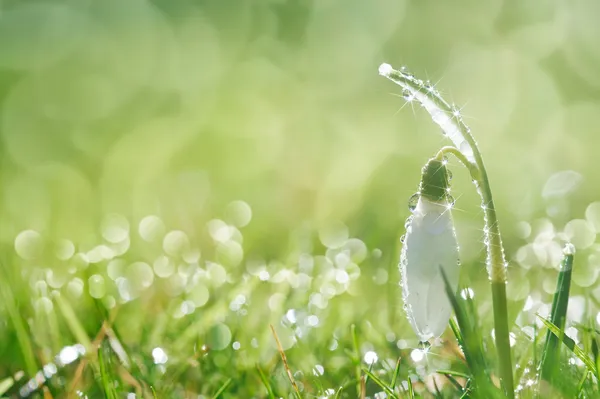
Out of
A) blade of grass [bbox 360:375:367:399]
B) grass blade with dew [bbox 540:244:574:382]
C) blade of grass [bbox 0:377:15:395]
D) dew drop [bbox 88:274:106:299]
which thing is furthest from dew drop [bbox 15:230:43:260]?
grass blade with dew [bbox 540:244:574:382]

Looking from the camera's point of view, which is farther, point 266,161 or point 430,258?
point 266,161

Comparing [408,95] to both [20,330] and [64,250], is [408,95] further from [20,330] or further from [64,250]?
[64,250]

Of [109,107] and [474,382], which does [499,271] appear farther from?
[109,107]

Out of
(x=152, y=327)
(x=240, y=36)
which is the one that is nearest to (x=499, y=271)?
(x=152, y=327)

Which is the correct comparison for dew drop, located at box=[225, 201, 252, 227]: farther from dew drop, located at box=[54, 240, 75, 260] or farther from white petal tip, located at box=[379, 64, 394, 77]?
white petal tip, located at box=[379, 64, 394, 77]

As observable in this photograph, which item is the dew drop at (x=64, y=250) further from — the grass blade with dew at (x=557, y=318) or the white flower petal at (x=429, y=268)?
the grass blade with dew at (x=557, y=318)

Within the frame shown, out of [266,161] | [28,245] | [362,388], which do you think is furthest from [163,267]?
[266,161]
